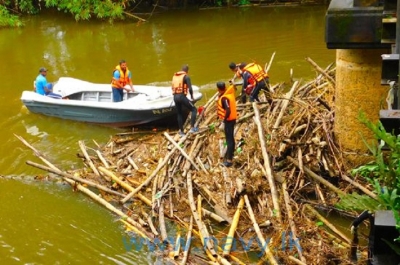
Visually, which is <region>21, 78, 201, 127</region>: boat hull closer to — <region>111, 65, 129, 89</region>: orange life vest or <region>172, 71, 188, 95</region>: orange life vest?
<region>111, 65, 129, 89</region>: orange life vest

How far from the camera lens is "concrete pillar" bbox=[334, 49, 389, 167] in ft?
31.5

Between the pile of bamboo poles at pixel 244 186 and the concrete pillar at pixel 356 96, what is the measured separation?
0.96 feet

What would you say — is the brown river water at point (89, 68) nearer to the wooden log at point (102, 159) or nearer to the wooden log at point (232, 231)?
the wooden log at point (102, 159)

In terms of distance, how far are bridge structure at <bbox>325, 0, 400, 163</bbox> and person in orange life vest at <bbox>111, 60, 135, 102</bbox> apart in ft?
21.8

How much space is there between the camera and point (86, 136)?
14.8 meters

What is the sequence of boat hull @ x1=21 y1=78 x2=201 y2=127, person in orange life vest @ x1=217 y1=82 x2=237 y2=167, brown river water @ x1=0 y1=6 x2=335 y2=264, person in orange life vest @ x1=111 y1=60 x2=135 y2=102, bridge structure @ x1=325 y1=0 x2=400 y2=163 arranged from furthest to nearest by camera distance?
person in orange life vest @ x1=111 y1=60 x2=135 y2=102 → boat hull @ x1=21 y1=78 x2=201 y2=127 → person in orange life vest @ x1=217 y1=82 x2=237 y2=167 → brown river water @ x1=0 y1=6 x2=335 y2=264 → bridge structure @ x1=325 y1=0 x2=400 y2=163

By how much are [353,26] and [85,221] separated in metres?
6.27

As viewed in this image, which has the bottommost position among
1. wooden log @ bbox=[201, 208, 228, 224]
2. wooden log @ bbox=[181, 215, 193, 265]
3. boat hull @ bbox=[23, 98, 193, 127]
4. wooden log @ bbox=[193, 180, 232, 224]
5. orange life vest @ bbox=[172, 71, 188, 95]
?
wooden log @ bbox=[181, 215, 193, 265]

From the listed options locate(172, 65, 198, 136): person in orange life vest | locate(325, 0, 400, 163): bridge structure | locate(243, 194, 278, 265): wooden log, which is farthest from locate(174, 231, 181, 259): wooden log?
locate(172, 65, 198, 136): person in orange life vest

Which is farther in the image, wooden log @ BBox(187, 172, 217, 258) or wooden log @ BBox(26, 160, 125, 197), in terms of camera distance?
wooden log @ BBox(26, 160, 125, 197)

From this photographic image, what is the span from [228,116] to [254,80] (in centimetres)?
288

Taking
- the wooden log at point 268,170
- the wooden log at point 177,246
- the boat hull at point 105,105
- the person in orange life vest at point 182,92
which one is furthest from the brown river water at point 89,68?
the person in orange life vest at point 182,92

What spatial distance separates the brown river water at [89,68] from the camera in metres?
10.3

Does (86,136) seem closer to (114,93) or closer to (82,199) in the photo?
(114,93)
